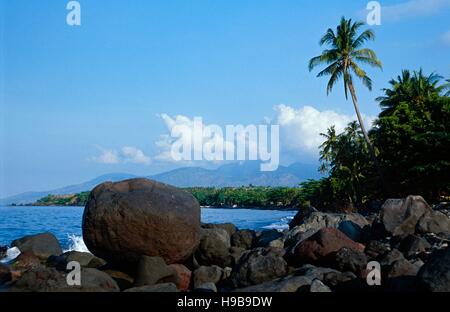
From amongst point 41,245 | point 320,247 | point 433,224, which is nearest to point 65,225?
point 41,245

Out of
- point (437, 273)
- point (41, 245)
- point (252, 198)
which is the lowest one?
point (252, 198)

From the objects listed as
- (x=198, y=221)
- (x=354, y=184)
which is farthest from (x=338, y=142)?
(x=198, y=221)

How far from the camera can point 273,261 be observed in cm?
1120

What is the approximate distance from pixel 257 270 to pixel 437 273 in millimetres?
4138

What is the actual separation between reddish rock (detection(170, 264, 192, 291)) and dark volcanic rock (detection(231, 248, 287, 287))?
1409 mm

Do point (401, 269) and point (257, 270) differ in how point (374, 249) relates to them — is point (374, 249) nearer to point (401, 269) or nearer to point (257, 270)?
point (401, 269)

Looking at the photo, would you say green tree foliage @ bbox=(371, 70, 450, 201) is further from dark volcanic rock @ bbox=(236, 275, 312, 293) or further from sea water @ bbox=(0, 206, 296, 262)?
dark volcanic rock @ bbox=(236, 275, 312, 293)

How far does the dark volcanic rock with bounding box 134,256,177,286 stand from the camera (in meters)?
11.0

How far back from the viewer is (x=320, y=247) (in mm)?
12219

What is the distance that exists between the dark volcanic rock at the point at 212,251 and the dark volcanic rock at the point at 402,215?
5.65 meters

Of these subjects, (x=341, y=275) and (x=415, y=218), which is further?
(x=415, y=218)

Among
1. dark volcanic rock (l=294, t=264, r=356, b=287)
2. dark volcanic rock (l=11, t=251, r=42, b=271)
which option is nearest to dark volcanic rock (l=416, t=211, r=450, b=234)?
dark volcanic rock (l=294, t=264, r=356, b=287)

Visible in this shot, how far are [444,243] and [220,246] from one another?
6.31 metres
